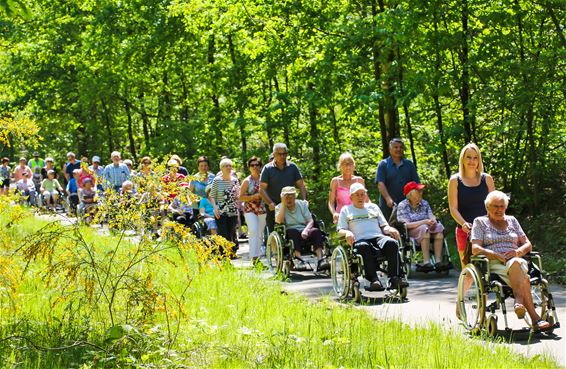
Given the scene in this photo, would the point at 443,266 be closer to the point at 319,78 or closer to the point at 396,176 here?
the point at 396,176

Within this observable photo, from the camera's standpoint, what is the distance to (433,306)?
37.2 ft

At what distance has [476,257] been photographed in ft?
31.5

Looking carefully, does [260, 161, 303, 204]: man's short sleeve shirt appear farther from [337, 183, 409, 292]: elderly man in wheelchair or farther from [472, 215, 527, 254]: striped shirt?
[472, 215, 527, 254]: striped shirt

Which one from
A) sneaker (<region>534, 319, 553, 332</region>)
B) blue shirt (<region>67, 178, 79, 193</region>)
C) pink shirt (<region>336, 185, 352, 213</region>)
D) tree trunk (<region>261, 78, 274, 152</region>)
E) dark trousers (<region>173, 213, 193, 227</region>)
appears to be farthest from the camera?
blue shirt (<region>67, 178, 79, 193</region>)

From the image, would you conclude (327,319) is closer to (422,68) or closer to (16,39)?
(422,68)

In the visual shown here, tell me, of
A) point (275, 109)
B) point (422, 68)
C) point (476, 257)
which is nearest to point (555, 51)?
point (422, 68)

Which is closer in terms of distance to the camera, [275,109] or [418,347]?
[418,347]

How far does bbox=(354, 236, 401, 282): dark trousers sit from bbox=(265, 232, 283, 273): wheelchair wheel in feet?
8.79

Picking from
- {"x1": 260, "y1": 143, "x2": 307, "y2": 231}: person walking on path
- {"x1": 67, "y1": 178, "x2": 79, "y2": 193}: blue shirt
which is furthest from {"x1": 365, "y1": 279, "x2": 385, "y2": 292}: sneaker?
{"x1": 67, "y1": 178, "x2": 79, "y2": 193}: blue shirt

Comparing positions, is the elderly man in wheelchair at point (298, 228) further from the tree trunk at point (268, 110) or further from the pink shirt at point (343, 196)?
the tree trunk at point (268, 110)

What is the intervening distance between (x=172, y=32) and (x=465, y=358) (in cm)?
2325

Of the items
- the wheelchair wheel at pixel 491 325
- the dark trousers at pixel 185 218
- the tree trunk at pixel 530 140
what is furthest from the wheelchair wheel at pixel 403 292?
the dark trousers at pixel 185 218

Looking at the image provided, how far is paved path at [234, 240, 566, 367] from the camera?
8727 mm

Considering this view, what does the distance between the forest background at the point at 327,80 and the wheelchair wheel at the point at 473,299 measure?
404 cm
